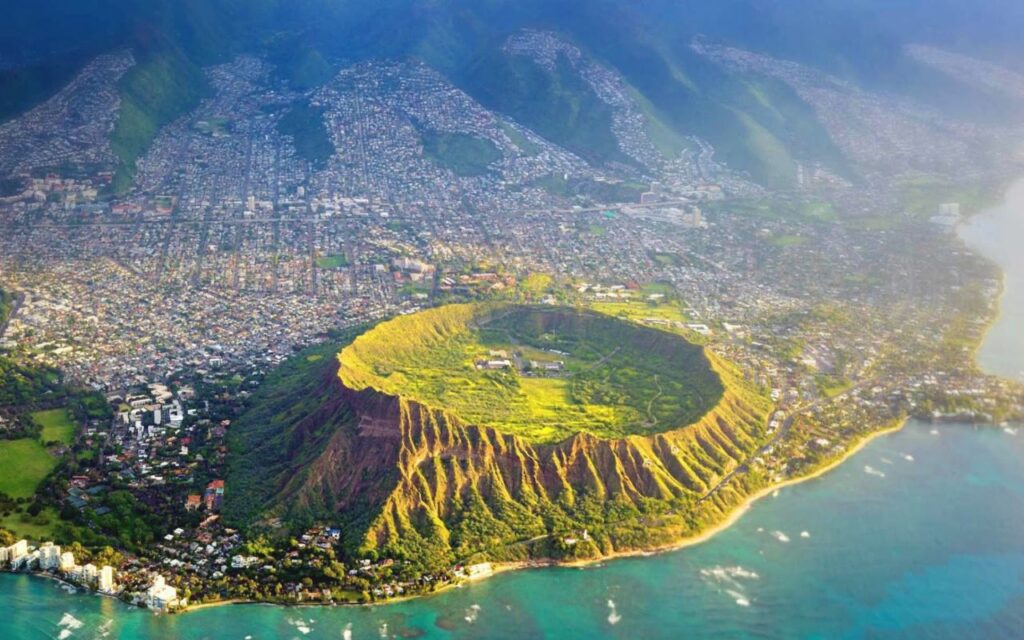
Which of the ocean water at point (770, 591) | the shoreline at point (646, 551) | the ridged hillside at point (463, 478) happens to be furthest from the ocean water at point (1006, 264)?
the ridged hillside at point (463, 478)

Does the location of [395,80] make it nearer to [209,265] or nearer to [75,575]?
[209,265]

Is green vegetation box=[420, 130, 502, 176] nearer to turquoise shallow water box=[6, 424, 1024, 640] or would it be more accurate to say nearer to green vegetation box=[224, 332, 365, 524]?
green vegetation box=[224, 332, 365, 524]

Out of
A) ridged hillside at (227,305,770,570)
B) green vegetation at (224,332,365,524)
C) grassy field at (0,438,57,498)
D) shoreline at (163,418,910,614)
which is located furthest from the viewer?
grassy field at (0,438,57,498)

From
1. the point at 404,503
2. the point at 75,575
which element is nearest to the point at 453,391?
the point at 404,503

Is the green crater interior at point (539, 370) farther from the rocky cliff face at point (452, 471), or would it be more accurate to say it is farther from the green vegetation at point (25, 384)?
the green vegetation at point (25, 384)

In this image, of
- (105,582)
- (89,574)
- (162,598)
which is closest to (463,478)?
(162,598)

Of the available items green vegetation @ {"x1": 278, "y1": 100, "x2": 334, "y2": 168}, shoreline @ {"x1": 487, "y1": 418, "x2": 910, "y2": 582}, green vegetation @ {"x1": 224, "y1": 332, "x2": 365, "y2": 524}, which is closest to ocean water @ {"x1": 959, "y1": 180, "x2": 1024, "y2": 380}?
shoreline @ {"x1": 487, "y1": 418, "x2": 910, "y2": 582}

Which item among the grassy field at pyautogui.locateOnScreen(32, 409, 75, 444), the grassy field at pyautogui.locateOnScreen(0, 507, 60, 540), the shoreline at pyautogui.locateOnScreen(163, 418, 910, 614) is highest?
the shoreline at pyautogui.locateOnScreen(163, 418, 910, 614)
